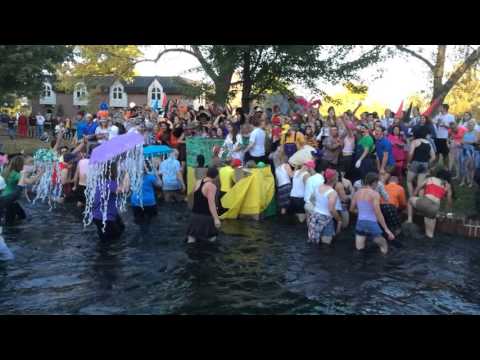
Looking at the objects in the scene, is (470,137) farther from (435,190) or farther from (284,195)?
(284,195)

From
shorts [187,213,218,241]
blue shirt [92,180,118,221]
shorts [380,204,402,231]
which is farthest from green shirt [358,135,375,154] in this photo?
blue shirt [92,180,118,221]

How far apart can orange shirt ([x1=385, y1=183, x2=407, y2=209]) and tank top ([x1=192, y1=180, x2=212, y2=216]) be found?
3540 millimetres

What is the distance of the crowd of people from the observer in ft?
30.3

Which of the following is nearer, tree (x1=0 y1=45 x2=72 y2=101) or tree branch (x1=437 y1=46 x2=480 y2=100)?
tree branch (x1=437 y1=46 x2=480 y2=100)

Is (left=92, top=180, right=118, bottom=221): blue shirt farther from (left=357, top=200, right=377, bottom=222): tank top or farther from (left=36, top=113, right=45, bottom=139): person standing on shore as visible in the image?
(left=36, top=113, right=45, bottom=139): person standing on shore

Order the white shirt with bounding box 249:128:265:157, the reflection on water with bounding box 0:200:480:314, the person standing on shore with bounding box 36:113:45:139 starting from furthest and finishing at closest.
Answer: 1. the person standing on shore with bounding box 36:113:45:139
2. the white shirt with bounding box 249:128:265:157
3. the reflection on water with bounding box 0:200:480:314

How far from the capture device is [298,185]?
11117mm

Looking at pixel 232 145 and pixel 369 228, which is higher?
pixel 232 145

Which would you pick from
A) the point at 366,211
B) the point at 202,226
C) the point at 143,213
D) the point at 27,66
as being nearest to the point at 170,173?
the point at 143,213

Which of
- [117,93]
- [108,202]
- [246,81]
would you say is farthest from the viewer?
[117,93]

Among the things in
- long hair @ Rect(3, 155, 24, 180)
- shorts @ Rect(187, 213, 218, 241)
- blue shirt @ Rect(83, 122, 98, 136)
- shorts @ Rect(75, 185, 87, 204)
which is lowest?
shorts @ Rect(187, 213, 218, 241)

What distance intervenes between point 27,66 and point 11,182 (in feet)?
54.4

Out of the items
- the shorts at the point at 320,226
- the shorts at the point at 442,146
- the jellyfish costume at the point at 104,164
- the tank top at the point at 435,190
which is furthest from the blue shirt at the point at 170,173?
the shorts at the point at 442,146

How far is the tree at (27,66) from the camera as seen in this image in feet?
80.8
